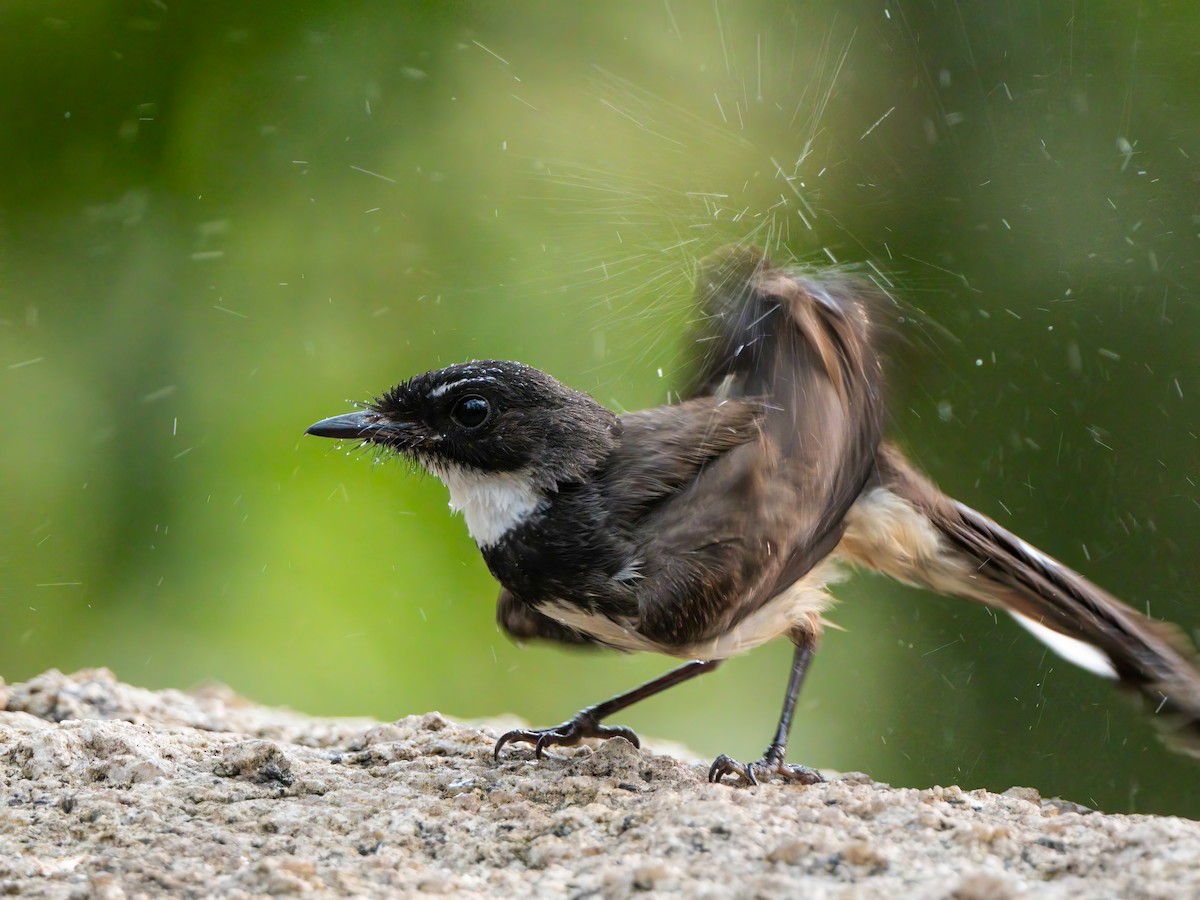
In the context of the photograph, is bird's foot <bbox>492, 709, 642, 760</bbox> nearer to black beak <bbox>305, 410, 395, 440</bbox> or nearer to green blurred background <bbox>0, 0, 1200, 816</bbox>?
black beak <bbox>305, 410, 395, 440</bbox>

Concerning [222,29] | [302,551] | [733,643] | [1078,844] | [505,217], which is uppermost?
[222,29]

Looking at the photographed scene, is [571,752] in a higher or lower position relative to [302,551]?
lower

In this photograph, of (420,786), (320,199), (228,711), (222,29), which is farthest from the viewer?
(320,199)

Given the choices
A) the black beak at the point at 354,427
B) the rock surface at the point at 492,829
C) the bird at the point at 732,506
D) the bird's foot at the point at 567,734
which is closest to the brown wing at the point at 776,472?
the bird at the point at 732,506

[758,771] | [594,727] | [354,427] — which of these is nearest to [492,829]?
[758,771]

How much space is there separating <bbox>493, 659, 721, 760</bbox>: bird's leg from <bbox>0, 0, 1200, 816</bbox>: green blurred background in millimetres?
1644

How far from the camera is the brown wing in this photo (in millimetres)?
3338

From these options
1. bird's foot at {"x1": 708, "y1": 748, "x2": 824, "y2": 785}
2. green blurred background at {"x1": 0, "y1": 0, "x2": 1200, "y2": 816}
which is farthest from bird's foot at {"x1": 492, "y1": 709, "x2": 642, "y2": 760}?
green blurred background at {"x1": 0, "y1": 0, "x2": 1200, "y2": 816}

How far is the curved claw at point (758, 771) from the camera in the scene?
11.2 feet

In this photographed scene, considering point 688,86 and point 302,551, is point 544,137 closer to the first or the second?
point 688,86

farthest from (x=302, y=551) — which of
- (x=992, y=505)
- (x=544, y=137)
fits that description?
(x=992, y=505)

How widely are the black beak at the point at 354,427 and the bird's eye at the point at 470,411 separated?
0.21 meters

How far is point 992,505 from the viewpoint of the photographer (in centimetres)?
620

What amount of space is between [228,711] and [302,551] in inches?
50.6
